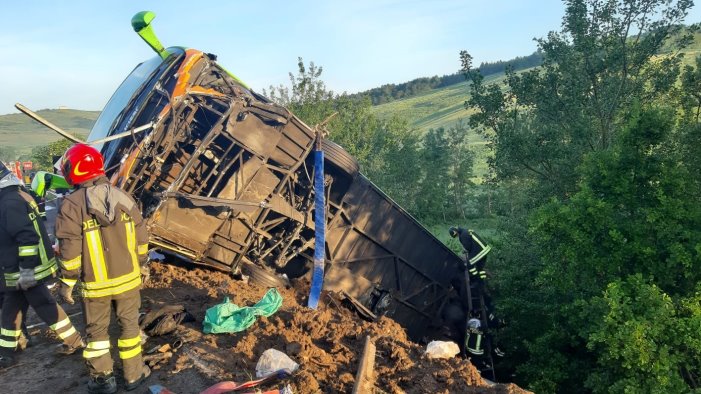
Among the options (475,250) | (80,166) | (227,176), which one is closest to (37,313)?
(80,166)

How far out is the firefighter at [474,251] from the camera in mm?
7465

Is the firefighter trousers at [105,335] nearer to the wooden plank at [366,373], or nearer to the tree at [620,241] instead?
the wooden plank at [366,373]

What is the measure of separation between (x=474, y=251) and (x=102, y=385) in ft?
18.8

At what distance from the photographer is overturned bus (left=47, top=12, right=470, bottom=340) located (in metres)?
4.88

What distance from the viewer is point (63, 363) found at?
3936 mm

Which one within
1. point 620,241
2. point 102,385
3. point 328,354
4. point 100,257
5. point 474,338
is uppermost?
point 100,257

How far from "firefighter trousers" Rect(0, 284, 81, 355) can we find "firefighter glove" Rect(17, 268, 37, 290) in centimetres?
14

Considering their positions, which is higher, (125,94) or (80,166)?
(125,94)

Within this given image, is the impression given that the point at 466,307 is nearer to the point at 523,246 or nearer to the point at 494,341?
the point at 494,341

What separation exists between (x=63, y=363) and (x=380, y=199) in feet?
13.4

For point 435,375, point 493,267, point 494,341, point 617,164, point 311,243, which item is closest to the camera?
point 435,375

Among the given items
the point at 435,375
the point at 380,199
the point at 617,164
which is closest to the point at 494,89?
the point at 617,164

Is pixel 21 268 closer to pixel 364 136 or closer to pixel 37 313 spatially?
pixel 37 313

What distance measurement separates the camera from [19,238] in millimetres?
3826
